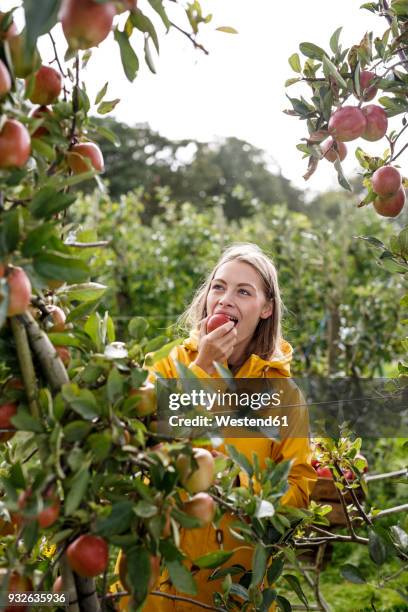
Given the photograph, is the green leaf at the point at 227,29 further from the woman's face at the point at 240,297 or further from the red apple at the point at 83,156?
the woman's face at the point at 240,297

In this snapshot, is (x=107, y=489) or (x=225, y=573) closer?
(x=107, y=489)

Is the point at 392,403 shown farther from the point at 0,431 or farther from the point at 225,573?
the point at 0,431

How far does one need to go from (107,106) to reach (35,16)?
39 cm

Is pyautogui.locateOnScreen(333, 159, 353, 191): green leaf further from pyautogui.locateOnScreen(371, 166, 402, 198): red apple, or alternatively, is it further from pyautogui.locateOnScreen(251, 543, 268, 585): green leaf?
pyautogui.locateOnScreen(251, 543, 268, 585): green leaf

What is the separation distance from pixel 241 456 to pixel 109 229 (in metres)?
4.27

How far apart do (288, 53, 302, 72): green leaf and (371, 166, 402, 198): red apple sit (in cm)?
25

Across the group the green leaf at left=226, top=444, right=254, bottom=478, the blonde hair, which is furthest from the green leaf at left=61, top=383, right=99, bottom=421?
the blonde hair

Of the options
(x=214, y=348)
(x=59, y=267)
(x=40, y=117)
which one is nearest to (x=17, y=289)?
(x=59, y=267)

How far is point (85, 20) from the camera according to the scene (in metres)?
0.79

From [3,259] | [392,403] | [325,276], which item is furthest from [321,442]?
[325,276]

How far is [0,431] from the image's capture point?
0.86m

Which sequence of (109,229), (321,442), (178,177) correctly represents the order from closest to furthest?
(321,442)
(109,229)
(178,177)

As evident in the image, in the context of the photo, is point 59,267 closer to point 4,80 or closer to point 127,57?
point 4,80

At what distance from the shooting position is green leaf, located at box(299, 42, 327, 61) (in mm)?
1274
